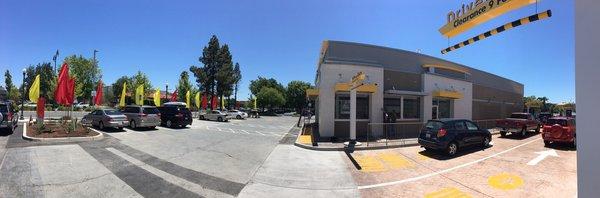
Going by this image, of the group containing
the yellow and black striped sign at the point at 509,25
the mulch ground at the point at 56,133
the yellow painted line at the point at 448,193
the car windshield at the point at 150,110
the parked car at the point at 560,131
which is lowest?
the yellow painted line at the point at 448,193

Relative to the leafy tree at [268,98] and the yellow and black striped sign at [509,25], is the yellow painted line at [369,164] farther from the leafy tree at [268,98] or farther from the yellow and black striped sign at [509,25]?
the leafy tree at [268,98]

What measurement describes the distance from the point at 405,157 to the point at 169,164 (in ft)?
28.1

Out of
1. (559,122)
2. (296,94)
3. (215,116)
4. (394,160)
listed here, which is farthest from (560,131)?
(296,94)

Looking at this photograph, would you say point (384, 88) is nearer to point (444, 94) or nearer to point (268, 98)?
point (444, 94)

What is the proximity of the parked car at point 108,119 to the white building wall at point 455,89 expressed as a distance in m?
19.3

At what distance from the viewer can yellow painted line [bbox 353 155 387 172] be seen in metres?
10.7

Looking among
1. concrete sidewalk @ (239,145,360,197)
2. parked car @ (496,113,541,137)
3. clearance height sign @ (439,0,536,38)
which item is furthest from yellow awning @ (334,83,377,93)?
parked car @ (496,113,541,137)

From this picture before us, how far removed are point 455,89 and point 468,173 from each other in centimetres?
1707

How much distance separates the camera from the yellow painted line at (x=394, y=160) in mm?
11398

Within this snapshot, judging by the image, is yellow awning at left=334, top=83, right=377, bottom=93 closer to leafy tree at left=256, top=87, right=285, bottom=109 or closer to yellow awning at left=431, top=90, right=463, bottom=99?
yellow awning at left=431, top=90, right=463, bottom=99

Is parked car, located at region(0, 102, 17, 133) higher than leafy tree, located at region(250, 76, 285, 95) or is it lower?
lower

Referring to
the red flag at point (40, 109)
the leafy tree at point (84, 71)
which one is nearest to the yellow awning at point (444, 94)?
the red flag at point (40, 109)

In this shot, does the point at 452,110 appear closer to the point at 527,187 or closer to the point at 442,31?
the point at 442,31

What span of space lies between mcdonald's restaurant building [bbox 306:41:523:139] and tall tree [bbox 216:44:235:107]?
3468 cm
